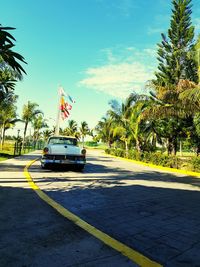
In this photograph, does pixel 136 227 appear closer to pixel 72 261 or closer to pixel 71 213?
pixel 71 213

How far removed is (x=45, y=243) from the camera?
3631 millimetres

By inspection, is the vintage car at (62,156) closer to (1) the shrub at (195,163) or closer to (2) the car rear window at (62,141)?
(2) the car rear window at (62,141)

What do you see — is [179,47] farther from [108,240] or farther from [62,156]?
[108,240]

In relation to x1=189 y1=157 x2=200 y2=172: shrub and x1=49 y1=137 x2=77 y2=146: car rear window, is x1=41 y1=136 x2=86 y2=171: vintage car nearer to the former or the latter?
x1=49 y1=137 x2=77 y2=146: car rear window

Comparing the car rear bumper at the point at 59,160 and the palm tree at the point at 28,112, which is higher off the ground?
the palm tree at the point at 28,112

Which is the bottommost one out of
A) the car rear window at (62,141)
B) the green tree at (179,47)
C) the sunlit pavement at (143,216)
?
the sunlit pavement at (143,216)

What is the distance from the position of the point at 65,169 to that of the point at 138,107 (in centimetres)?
1629

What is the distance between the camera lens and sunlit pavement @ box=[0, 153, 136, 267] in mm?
3102

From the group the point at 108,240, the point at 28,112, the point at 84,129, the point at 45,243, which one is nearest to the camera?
the point at 45,243

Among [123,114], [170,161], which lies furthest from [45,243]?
[123,114]

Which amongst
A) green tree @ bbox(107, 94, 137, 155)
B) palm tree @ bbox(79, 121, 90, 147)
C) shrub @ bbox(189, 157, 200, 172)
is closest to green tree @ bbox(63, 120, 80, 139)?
palm tree @ bbox(79, 121, 90, 147)

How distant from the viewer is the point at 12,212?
205 inches

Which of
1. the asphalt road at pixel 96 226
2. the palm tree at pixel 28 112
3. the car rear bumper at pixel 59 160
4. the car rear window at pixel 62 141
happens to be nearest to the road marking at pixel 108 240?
the asphalt road at pixel 96 226

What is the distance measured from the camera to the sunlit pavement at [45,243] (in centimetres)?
310
